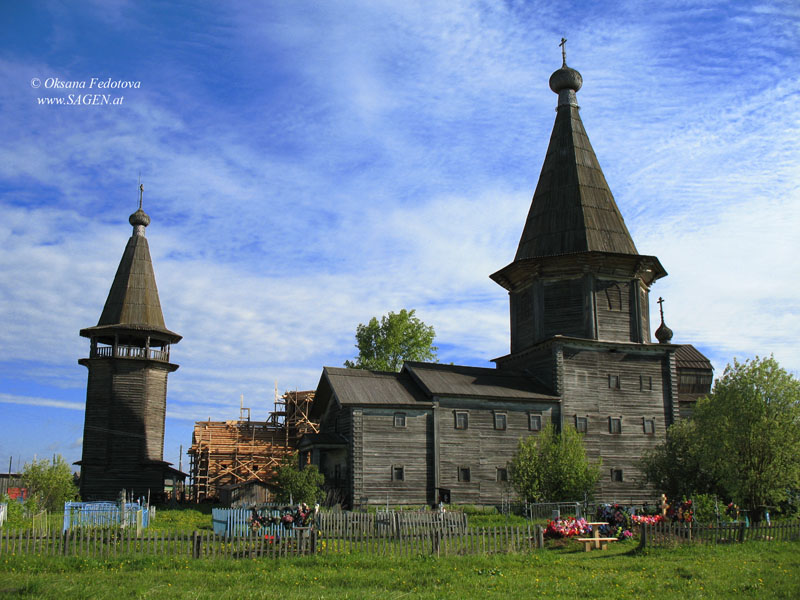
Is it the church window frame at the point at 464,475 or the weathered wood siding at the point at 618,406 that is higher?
the weathered wood siding at the point at 618,406

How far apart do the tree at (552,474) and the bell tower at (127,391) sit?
2377cm

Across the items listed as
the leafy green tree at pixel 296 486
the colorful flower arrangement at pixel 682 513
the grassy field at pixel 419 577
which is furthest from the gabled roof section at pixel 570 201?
the grassy field at pixel 419 577

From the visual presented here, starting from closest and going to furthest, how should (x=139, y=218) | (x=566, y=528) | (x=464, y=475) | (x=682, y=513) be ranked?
1. (x=566, y=528)
2. (x=682, y=513)
3. (x=464, y=475)
4. (x=139, y=218)

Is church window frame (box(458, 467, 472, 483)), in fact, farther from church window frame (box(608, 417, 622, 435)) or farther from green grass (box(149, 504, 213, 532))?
green grass (box(149, 504, 213, 532))

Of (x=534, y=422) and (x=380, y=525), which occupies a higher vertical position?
(x=534, y=422)

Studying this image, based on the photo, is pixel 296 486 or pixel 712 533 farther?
pixel 296 486

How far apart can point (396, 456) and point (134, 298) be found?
22797mm

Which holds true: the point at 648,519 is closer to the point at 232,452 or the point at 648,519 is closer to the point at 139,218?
the point at 232,452

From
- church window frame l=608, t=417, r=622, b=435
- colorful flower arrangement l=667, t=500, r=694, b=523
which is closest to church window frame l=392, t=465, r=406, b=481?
church window frame l=608, t=417, r=622, b=435

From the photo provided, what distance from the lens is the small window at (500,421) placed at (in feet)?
119

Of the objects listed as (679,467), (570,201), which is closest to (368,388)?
(679,467)

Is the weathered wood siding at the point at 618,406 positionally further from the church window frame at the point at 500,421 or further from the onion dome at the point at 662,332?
the onion dome at the point at 662,332

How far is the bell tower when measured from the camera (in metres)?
43.6

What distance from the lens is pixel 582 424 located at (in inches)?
1510
